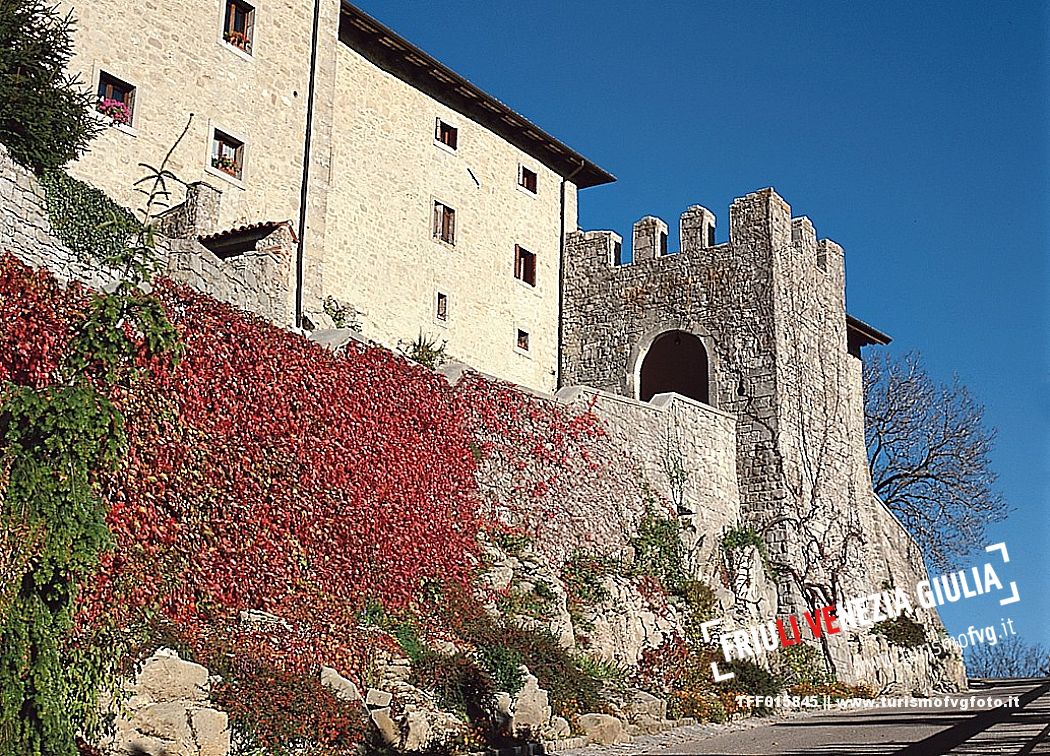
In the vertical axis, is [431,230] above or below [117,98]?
above

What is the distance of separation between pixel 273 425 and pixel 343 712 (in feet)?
11.6

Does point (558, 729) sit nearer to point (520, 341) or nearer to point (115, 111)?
point (115, 111)

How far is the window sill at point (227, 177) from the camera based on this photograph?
Answer: 17.7m

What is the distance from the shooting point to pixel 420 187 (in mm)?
21984

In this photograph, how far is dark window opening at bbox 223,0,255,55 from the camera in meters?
18.6

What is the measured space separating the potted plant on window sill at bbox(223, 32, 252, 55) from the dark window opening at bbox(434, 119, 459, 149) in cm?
470

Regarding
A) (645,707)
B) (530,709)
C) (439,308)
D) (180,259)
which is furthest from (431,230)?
(530,709)

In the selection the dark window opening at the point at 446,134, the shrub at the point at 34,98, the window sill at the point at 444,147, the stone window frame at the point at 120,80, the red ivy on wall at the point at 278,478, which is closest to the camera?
the red ivy on wall at the point at 278,478

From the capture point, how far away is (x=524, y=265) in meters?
24.5

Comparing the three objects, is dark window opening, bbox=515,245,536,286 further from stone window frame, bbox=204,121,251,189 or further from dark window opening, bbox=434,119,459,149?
stone window frame, bbox=204,121,251,189

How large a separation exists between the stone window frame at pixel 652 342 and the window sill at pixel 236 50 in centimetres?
990

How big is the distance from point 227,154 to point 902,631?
54.3ft

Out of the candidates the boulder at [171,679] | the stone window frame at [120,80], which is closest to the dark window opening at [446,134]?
the stone window frame at [120,80]

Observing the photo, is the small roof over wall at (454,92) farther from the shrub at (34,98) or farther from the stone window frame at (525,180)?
the shrub at (34,98)
